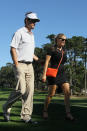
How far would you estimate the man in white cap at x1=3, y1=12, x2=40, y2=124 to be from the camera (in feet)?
15.9

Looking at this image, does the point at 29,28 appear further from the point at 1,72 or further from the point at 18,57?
the point at 1,72

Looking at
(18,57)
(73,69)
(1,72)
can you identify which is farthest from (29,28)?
(1,72)

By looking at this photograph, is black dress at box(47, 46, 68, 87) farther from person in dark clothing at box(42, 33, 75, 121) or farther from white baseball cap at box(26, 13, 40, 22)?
white baseball cap at box(26, 13, 40, 22)

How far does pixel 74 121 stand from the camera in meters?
5.29

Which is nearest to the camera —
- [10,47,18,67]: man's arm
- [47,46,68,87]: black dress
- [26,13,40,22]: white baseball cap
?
[10,47,18,67]: man's arm

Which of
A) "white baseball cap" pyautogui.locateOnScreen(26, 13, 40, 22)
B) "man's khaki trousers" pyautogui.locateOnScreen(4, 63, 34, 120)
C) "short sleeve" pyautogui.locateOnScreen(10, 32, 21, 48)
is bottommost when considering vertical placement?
"man's khaki trousers" pyautogui.locateOnScreen(4, 63, 34, 120)

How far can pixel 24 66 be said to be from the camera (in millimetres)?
4992

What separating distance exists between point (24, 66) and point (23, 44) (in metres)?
0.42

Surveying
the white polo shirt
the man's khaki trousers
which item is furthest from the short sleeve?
the man's khaki trousers

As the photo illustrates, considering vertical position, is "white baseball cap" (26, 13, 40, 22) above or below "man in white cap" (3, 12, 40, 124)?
above

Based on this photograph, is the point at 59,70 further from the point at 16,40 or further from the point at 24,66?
the point at 16,40

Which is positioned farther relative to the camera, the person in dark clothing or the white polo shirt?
the person in dark clothing

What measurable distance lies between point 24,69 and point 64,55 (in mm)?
1117

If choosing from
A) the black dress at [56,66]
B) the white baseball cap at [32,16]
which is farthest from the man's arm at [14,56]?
the black dress at [56,66]
